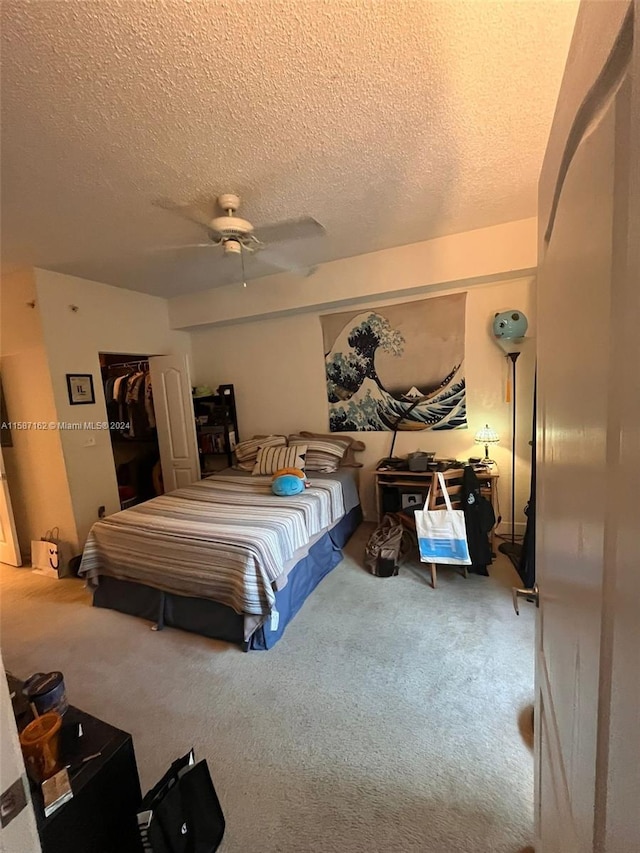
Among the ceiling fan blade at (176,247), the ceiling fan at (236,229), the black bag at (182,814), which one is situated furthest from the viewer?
the ceiling fan blade at (176,247)

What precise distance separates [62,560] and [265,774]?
2854 mm

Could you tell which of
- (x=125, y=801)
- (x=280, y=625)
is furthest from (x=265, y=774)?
(x=280, y=625)

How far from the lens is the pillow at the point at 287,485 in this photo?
10.1 feet

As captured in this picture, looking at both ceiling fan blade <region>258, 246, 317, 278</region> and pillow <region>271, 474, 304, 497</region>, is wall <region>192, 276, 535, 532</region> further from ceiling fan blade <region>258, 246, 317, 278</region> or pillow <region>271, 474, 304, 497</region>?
pillow <region>271, 474, 304, 497</region>

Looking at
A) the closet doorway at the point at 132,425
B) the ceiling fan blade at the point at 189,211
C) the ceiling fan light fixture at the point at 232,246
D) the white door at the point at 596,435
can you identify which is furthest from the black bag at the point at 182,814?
the closet doorway at the point at 132,425

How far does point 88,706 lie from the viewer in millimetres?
1887

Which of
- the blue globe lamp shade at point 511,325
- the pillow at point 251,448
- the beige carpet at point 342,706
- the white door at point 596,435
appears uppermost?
the blue globe lamp shade at point 511,325

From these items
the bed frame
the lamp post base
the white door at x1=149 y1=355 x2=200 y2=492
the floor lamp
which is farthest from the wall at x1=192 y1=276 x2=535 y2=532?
the bed frame

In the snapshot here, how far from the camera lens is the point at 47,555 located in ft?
11.3

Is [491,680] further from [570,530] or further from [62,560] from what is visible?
[62,560]

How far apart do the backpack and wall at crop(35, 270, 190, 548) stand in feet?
8.49

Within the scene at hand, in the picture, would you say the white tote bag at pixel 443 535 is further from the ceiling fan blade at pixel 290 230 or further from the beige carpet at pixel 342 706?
the ceiling fan blade at pixel 290 230

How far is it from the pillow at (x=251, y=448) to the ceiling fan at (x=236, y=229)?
6.00ft

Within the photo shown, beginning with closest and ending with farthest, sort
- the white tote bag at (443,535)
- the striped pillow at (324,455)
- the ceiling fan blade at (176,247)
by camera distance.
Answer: the white tote bag at (443,535) → the ceiling fan blade at (176,247) → the striped pillow at (324,455)
